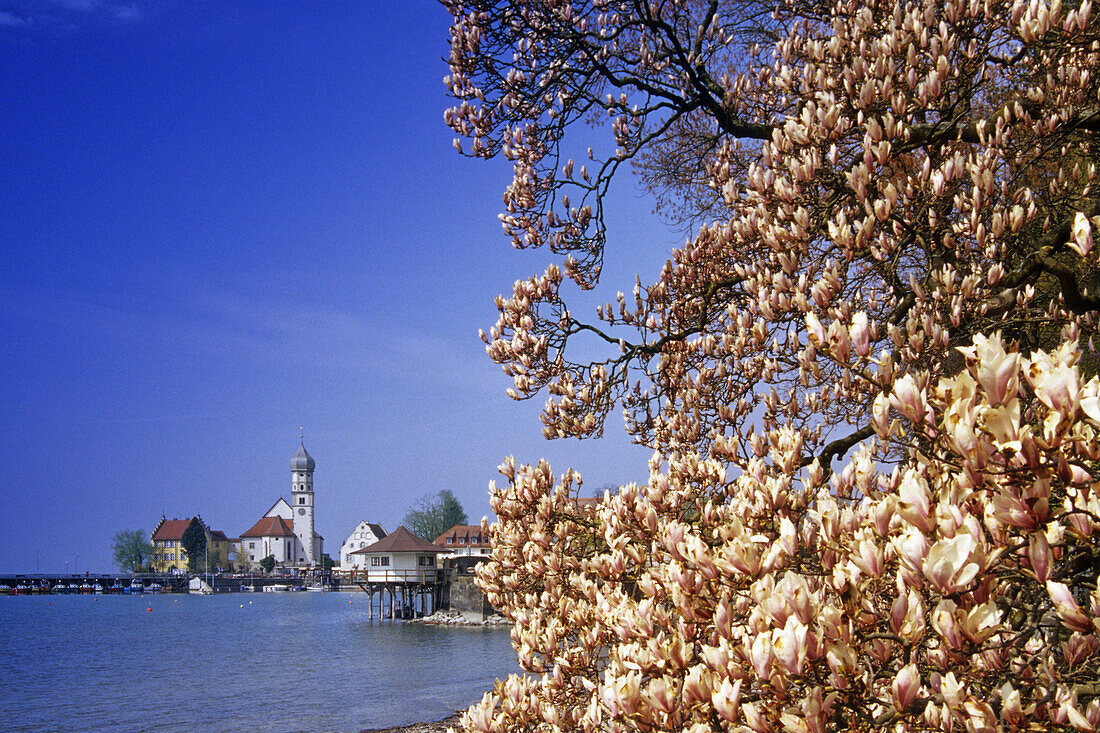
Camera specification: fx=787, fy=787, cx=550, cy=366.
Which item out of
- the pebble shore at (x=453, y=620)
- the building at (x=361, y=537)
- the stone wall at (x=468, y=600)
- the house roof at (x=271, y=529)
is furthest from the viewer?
the house roof at (x=271, y=529)

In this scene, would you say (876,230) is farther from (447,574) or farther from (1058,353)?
(447,574)

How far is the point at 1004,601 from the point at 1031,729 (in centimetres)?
61

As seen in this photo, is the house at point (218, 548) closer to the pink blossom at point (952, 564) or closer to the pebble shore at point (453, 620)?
the pebble shore at point (453, 620)

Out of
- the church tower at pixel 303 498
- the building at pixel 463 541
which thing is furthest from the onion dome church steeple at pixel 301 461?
the building at pixel 463 541

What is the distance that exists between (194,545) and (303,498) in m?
20.9

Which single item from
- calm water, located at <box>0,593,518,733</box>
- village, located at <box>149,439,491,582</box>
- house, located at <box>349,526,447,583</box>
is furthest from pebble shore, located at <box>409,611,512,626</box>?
village, located at <box>149,439,491,582</box>

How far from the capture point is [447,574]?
224ft

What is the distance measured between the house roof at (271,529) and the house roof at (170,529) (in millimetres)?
10344

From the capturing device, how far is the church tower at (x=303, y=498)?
147750 mm

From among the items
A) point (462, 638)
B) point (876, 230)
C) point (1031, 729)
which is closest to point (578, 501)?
point (876, 230)

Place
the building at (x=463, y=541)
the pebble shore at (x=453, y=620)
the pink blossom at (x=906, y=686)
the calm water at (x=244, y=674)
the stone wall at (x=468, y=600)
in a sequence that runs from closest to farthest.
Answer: the pink blossom at (x=906, y=686)
the calm water at (x=244, y=674)
the pebble shore at (x=453, y=620)
the stone wall at (x=468, y=600)
the building at (x=463, y=541)

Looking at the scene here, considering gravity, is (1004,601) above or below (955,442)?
below

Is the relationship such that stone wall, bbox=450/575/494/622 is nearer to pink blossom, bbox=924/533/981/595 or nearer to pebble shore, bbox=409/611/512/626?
pebble shore, bbox=409/611/512/626

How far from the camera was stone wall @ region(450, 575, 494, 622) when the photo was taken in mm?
60031
